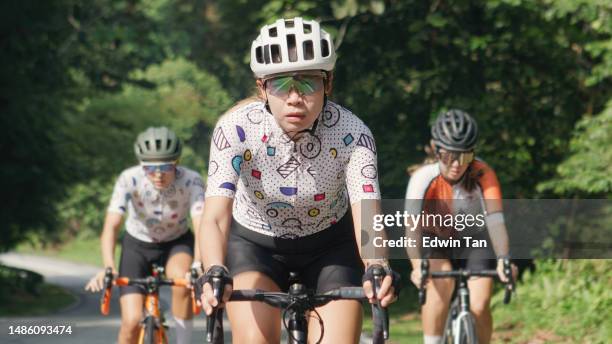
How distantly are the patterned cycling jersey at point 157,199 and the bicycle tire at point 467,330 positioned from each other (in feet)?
8.14

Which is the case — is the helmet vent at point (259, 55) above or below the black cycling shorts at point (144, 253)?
below

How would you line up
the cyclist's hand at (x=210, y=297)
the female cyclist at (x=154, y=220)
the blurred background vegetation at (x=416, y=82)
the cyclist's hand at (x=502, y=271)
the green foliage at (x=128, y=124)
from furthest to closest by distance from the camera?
the green foliage at (x=128, y=124) → the blurred background vegetation at (x=416, y=82) → the female cyclist at (x=154, y=220) → the cyclist's hand at (x=502, y=271) → the cyclist's hand at (x=210, y=297)

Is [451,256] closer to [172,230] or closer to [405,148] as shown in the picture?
[172,230]

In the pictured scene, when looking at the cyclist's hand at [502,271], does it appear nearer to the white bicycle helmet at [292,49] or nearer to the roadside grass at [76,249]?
the white bicycle helmet at [292,49]

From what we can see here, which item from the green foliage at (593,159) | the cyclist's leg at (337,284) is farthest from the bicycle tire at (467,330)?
the green foliage at (593,159)

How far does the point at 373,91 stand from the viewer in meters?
17.5

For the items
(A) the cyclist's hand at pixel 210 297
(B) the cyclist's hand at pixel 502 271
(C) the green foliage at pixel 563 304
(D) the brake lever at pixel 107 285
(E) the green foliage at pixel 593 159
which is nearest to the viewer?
(A) the cyclist's hand at pixel 210 297

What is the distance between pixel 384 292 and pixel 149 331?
4678 millimetres

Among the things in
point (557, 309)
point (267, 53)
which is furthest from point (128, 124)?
point (267, 53)

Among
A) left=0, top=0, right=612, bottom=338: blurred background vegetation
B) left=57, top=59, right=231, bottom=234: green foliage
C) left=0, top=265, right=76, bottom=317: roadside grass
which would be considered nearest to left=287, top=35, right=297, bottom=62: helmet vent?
left=0, top=0, right=612, bottom=338: blurred background vegetation

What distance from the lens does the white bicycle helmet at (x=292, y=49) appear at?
17.2 ft

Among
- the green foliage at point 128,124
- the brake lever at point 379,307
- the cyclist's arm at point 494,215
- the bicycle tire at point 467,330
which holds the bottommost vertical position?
the brake lever at point 379,307

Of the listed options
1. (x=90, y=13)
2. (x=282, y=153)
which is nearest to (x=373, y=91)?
(x=90, y=13)

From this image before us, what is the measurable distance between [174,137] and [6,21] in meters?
11.1
